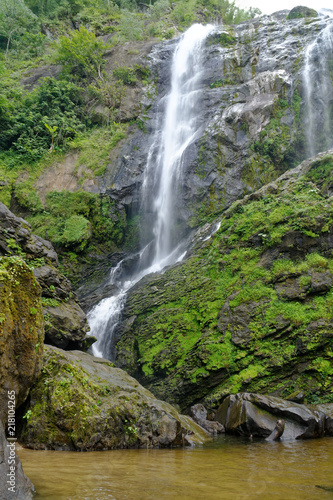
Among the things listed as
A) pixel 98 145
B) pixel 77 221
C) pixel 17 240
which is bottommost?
pixel 17 240

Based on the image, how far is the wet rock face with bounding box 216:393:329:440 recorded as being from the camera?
20.3ft

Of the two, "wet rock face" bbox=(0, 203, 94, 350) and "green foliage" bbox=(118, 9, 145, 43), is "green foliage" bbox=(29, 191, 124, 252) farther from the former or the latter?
"green foliage" bbox=(118, 9, 145, 43)

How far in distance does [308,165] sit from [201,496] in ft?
37.5

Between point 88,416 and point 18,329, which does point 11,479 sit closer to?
point 18,329

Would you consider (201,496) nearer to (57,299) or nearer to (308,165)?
(57,299)

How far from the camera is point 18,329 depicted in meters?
4.16

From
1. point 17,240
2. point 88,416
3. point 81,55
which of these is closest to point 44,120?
point 81,55

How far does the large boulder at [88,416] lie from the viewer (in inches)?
195

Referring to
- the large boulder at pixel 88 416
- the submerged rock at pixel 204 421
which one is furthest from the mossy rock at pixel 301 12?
the large boulder at pixel 88 416

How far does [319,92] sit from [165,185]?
920 centimetres

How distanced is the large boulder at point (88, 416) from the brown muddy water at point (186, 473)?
0.34 meters

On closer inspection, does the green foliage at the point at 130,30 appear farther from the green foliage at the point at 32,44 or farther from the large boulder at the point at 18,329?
the large boulder at the point at 18,329

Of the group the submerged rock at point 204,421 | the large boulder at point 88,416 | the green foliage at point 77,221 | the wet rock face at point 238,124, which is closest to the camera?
the large boulder at point 88,416

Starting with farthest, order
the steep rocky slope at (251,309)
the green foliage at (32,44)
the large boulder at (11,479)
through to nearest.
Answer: the green foliage at (32,44) → the steep rocky slope at (251,309) → the large boulder at (11,479)
